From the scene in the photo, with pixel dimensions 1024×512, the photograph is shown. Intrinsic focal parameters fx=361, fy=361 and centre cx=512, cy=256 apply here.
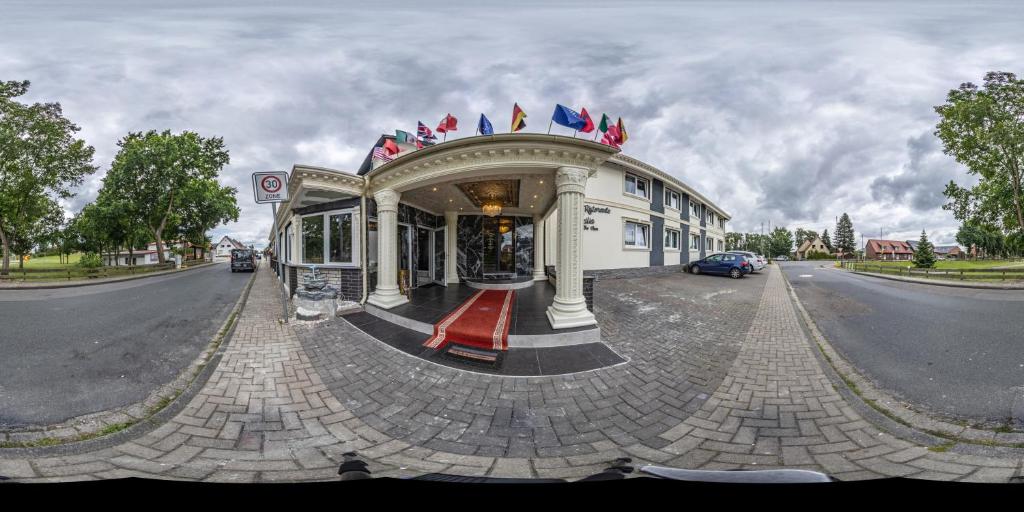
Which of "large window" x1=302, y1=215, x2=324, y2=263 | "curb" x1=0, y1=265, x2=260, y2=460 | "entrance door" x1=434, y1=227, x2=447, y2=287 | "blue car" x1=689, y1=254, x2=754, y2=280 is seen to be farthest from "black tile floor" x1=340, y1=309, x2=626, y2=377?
"blue car" x1=689, y1=254, x2=754, y2=280

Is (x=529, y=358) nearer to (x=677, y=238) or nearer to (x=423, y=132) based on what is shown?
(x=423, y=132)

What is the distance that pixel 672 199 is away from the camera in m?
20.1

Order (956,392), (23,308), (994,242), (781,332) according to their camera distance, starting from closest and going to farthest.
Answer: (956,392)
(781,332)
(23,308)
(994,242)

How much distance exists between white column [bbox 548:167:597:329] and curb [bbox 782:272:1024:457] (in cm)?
320

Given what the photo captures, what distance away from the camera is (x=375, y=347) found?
5.25m

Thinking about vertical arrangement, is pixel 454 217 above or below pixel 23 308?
above

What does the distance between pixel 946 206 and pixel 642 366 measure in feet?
88.7

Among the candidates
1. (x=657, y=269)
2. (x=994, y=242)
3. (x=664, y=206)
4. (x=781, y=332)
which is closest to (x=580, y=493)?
(x=781, y=332)

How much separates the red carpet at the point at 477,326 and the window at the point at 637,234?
1037cm

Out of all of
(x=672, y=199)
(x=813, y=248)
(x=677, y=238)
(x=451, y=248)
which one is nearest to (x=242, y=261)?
(x=451, y=248)

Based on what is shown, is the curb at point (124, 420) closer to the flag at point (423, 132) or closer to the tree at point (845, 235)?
the flag at point (423, 132)

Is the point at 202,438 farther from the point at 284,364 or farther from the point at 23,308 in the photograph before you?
the point at 23,308

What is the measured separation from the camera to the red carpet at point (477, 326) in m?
5.22

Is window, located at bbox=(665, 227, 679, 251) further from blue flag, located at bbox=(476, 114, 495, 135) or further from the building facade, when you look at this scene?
blue flag, located at bbox=(476, 114, 495, 135)
